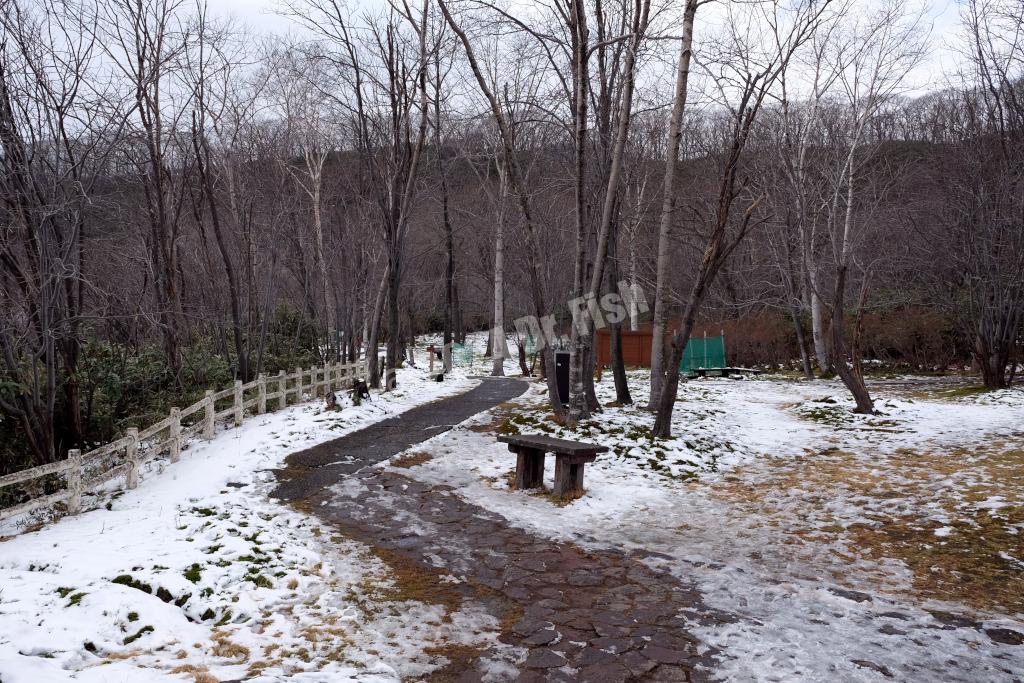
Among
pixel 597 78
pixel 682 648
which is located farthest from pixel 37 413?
pixel 597 78

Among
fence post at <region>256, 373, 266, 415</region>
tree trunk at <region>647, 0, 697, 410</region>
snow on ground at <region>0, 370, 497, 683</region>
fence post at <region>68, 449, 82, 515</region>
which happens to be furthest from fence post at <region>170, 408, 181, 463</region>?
tree trunk at <region>647, 0, 697, 410</region>

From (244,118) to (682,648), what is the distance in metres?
19.7

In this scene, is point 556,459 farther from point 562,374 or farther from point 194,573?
point 562,374

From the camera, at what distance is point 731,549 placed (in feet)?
21.6

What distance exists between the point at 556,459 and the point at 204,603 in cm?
465

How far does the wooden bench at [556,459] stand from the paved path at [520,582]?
1012 millimetres

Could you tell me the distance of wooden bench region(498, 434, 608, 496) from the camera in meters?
8.30

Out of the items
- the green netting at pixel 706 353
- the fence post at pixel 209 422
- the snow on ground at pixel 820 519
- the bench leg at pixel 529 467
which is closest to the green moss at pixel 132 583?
the snow on ground at pixel 820 519

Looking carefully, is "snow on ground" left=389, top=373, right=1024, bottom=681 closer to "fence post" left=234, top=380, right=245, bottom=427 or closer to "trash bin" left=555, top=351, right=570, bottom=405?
"trash bin" left=555, top=351, right=570, bottom=405

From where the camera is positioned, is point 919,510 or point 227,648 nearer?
point 227,648

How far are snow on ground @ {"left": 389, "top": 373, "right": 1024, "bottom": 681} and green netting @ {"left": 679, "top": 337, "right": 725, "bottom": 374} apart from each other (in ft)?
32.4

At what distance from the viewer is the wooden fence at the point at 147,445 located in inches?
285

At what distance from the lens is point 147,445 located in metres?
12.2

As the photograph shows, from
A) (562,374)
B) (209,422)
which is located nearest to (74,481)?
(209,422)
